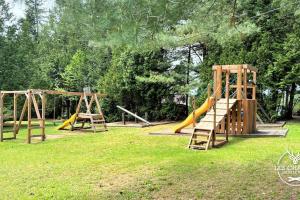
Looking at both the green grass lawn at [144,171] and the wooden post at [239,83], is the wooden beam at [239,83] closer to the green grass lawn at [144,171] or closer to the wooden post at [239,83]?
the wooden post at [239,83]

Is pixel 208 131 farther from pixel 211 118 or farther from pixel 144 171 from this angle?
pixel 144 171

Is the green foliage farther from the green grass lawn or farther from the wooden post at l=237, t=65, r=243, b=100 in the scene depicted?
the green grass lawn

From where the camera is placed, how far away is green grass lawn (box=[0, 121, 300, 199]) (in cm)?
535

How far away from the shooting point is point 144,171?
6.72 m

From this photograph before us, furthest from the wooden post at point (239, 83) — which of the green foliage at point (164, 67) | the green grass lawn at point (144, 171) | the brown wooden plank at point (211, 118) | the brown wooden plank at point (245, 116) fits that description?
the green grass lawn at point (144, 171)


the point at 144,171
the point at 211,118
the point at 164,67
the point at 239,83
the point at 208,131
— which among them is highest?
the point at 164,67

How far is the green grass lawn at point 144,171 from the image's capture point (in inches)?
211

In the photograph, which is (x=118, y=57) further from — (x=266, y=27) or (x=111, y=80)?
(x=266, y=27)

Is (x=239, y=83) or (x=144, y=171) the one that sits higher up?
(x=239, y=83)

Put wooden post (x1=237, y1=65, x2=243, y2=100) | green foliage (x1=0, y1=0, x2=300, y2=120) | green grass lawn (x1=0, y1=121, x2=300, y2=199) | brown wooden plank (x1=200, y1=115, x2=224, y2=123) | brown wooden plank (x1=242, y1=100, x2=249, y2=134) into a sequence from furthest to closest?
green foliage (x1=0, y1=0, x2=300, y2=120), brown wooden plank (x1=242, y1=100, x2=249, y2=134), wooden post (x1=237, y1=65, x2=243, y2=100), brown wooden plank (x1=200, y1=115, x2=224, y2=123), green grass lawn (x1=0, y1=121, x2=300, y2=199)

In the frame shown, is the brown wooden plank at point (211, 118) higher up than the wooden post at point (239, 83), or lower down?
lower down

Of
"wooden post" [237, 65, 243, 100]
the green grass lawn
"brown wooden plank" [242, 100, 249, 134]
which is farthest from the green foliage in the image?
the green grass lawn

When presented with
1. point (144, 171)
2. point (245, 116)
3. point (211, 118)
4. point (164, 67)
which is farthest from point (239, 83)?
point (164, 67)

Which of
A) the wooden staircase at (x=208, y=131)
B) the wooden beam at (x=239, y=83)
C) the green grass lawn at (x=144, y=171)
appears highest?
the wooden beam at (x=239, y=83)
